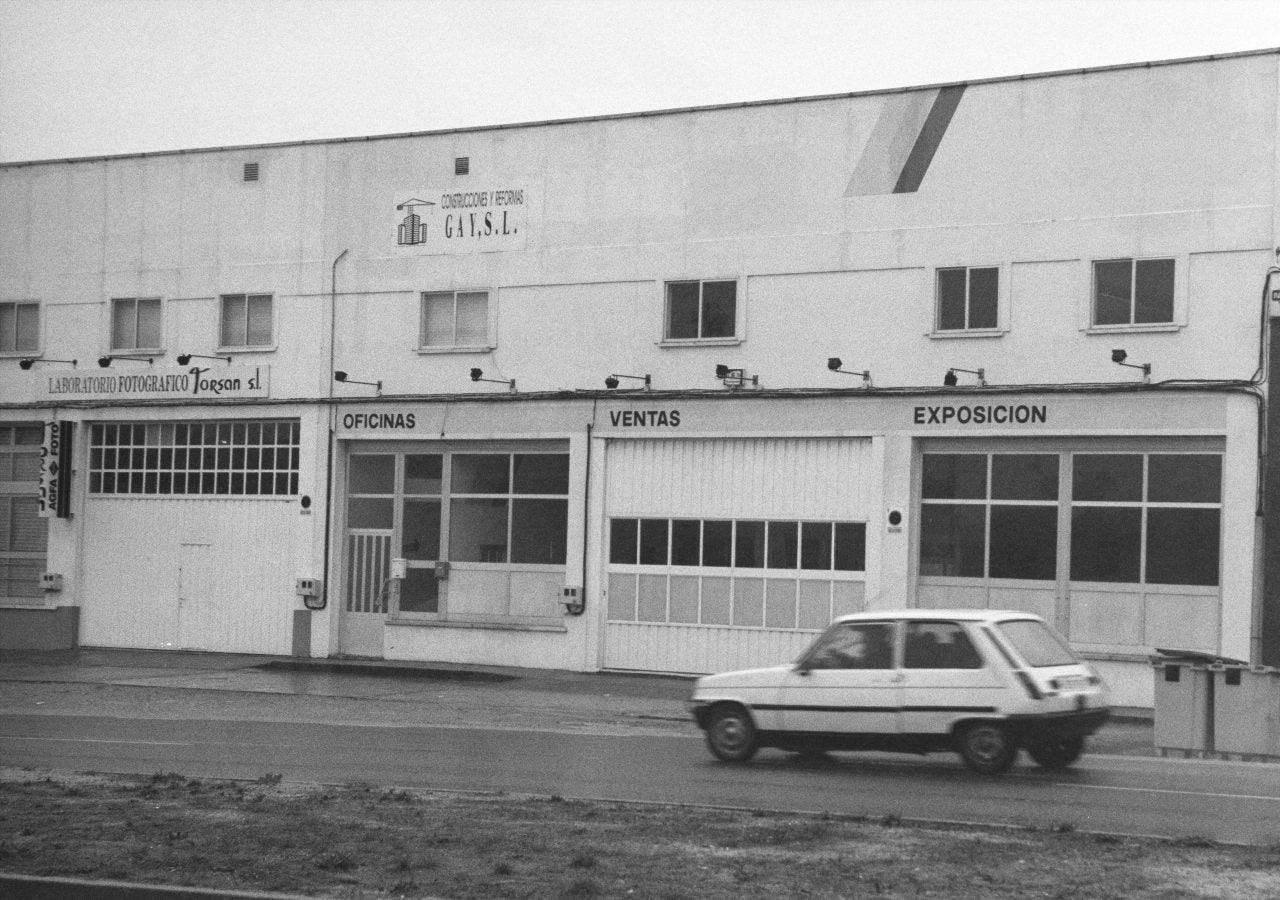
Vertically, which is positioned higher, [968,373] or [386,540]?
[968,373]

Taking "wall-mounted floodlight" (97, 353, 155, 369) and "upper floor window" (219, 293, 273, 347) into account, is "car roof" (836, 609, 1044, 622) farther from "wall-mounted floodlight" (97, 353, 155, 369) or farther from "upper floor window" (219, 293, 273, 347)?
"wall-mounted floodlight" (97, 353, 155, 369)

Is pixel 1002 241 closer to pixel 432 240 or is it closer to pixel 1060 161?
pixel 1060 161

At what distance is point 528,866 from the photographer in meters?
9.89

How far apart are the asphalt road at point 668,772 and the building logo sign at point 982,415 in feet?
27.0

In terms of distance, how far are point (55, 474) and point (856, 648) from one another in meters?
21.5

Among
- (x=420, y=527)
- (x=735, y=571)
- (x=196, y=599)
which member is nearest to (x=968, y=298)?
(x=735, y=571)

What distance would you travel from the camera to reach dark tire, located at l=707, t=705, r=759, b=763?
16.5 metres

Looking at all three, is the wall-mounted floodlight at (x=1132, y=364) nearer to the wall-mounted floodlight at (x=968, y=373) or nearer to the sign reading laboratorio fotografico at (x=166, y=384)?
the wall-mounted floodlight at (x=968, y=373)

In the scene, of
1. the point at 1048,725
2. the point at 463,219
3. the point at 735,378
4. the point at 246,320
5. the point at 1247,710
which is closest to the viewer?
the point at 1048,725

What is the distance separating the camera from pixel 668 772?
15656mm

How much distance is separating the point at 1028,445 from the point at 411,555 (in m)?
11.0

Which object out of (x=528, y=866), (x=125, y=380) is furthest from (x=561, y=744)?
(x=125, y=380)

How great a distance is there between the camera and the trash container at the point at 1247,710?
18625 millimetres

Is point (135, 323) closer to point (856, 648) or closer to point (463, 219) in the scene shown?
point (463, 219)
